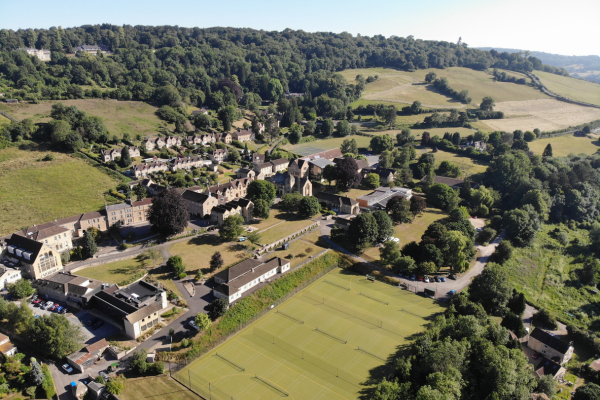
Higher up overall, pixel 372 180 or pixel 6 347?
pixel 372 180

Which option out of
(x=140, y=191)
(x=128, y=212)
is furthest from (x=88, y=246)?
(x=140, y=191)

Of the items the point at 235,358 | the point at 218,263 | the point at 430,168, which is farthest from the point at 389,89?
the point at 235,358

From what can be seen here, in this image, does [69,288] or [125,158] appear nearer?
[69,288]

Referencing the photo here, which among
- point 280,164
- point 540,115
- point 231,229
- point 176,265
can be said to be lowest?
point 176,265

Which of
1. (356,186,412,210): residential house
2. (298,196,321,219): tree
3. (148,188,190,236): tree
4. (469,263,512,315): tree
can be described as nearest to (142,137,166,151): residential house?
(148,188,190,236): tree

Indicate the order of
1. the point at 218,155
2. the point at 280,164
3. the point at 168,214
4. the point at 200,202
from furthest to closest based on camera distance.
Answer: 1. the point at 218,155
2. the point at 280,164
3. the point at 200,202
4. the point at 168,214

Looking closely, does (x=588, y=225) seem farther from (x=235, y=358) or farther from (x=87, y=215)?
(x=87, y=215)

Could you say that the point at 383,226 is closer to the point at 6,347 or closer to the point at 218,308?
the point at 218,308

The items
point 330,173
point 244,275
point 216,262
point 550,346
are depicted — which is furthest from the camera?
point 330,173
